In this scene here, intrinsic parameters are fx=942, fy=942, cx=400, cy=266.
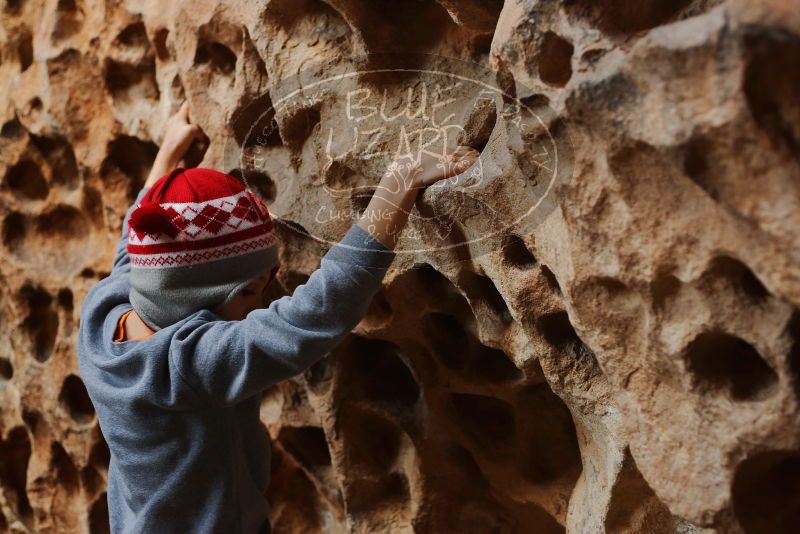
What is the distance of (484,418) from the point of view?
1353 mm

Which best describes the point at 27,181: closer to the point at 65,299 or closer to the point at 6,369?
the point at 65,299

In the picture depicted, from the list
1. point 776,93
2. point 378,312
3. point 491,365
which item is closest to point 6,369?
point 378,312

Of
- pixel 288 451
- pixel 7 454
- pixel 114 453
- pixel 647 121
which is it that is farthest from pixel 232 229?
pixel 7 454

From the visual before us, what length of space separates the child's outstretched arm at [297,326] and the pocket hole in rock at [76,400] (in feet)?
2.44

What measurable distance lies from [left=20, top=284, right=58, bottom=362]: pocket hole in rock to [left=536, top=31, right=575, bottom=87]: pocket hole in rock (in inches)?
45.8

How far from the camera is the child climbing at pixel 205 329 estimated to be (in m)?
0.97

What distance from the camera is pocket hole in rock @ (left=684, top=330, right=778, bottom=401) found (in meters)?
0.86

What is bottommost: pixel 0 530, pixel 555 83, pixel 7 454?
pixel 0 530

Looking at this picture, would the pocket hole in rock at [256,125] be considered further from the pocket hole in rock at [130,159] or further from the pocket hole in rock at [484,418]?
the pocket hole in rock at [484,418]

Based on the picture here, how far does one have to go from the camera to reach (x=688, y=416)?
2.93 feet

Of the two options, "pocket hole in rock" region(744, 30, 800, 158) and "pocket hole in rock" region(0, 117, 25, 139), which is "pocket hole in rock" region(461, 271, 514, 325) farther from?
"pocket hole in rock" region(0, 117, 25, 139)

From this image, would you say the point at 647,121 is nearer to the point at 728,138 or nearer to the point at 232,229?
the point at 728,138

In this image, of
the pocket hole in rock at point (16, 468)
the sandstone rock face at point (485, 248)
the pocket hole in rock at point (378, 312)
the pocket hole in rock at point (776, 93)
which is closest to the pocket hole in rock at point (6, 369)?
the sandstone rock face at point (485, 248)

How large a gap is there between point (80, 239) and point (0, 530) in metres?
0.66
